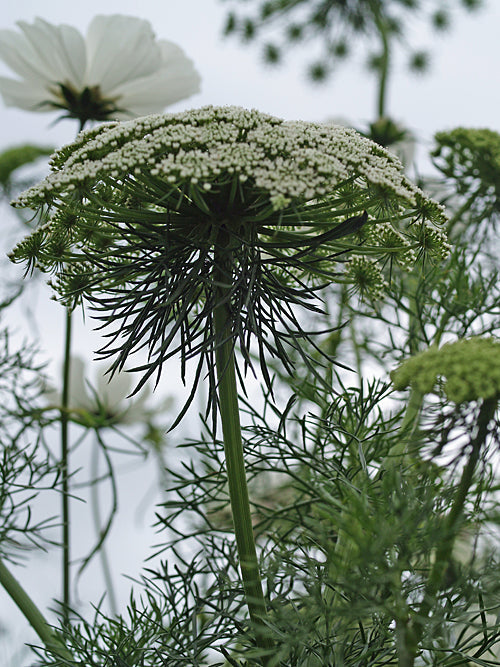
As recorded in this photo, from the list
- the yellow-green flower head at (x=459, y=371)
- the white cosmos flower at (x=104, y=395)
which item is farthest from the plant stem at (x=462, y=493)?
the white cosmos flower at (x=104, y=395)

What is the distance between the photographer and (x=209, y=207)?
542 mm

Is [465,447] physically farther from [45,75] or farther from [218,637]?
[45,75]

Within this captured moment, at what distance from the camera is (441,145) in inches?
39.4

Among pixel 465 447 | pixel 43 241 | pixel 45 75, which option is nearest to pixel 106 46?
pixel 45 75

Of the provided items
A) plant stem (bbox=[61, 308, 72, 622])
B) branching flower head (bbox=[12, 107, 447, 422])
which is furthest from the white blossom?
plant stem (bbox=[61, 308, 72, 622])

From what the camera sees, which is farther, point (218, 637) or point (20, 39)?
point (20, 39)

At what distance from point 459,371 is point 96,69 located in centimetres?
66

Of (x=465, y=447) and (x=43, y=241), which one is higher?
(x=43, y=241)

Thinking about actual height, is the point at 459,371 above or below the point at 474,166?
below

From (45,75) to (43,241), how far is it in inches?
15.1

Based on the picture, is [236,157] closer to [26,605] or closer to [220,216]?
[220,216]

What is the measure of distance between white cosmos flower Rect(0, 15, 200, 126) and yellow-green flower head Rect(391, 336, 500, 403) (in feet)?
1.97

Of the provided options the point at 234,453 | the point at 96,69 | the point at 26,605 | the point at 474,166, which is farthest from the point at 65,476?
the point at 474,166

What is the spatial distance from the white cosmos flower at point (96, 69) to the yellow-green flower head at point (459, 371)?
1.97 feet
